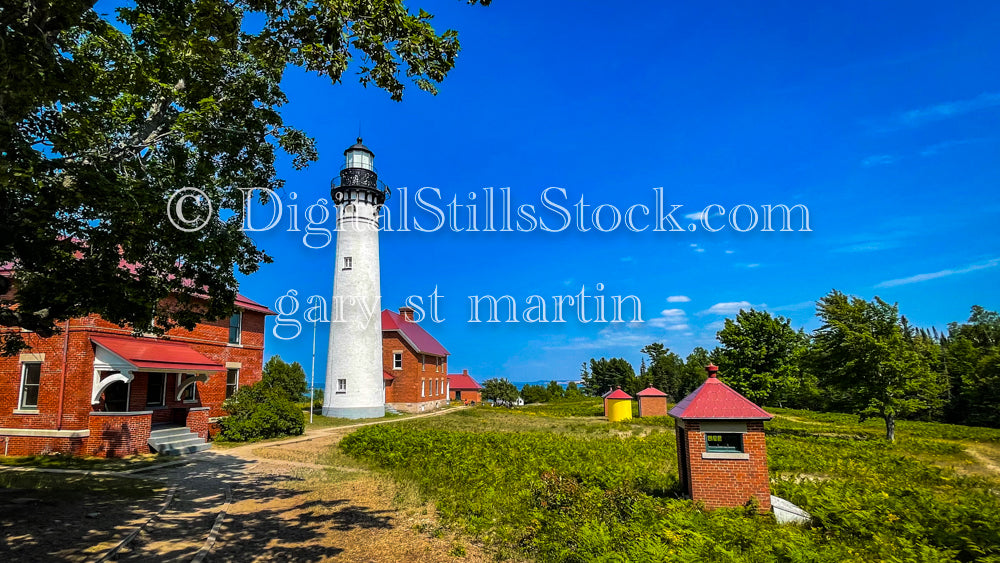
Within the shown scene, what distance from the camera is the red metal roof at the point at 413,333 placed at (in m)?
40.2

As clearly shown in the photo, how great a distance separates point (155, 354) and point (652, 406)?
3444 centimetres

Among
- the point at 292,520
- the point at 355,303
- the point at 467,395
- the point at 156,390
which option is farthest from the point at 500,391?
the point at 292,520

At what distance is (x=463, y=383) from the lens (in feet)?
234

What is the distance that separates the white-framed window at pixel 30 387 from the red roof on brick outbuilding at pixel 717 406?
2113cm

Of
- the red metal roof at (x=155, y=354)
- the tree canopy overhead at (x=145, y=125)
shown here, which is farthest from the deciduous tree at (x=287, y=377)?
the tree canopy overhead at (x=145, y=125)

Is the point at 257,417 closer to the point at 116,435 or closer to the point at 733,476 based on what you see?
the point at 116,435

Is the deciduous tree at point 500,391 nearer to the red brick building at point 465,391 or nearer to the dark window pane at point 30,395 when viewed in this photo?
the red brick building at point 465,391

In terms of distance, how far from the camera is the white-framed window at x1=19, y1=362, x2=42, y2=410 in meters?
16.4

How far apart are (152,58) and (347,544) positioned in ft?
32.2

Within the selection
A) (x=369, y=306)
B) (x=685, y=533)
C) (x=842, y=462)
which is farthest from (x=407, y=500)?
(x=369, y=306)

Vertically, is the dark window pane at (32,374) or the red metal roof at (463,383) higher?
the dark window pane at (32,374)

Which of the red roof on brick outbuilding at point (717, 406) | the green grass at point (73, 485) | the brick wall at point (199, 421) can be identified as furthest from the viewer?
the brick wall at point (199, 421)

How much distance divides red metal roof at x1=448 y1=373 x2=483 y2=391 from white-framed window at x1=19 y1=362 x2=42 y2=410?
55.4 metres

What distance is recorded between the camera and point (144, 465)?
595 inches
